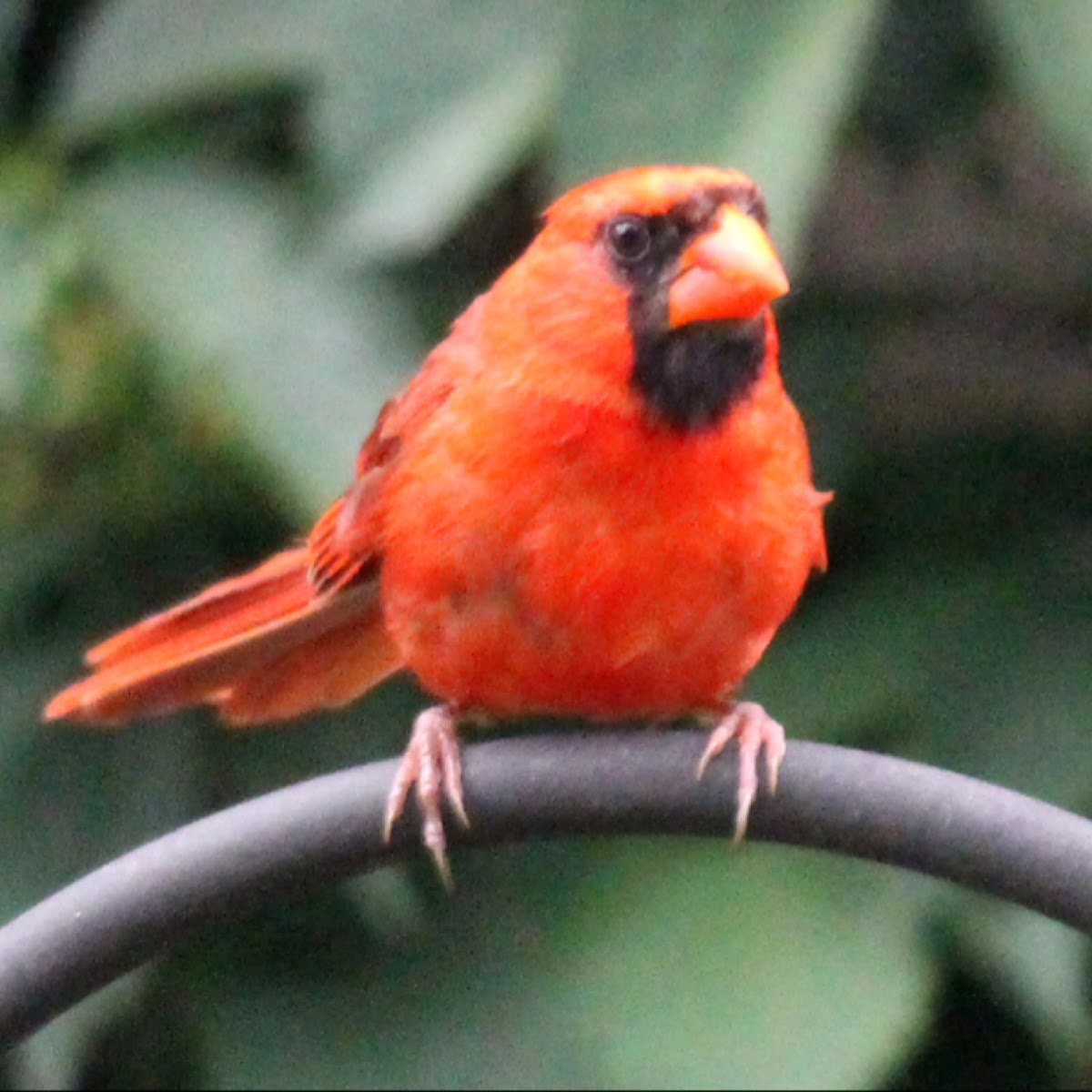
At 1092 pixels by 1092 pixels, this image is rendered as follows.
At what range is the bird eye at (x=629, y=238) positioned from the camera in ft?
5.32

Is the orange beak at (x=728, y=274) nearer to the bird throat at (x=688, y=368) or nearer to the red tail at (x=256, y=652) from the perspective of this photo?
the bird throat at (x=688, y=368)

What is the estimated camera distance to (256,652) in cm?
199

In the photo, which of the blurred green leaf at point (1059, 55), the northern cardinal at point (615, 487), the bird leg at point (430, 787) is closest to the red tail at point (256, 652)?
the northern cardinal at point (615, 487)

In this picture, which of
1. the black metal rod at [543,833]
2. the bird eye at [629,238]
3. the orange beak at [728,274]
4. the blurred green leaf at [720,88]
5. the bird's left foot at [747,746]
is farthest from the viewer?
the blurred green leaf at [720,88]

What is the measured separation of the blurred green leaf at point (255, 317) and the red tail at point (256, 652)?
0.18 m

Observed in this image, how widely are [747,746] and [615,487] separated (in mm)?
237

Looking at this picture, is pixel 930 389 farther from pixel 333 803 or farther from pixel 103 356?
pixel 333 803

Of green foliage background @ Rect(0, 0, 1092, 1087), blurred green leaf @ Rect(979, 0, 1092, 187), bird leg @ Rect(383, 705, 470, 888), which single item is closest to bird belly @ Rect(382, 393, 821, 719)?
bird leg @ Rect(383, 705, 470, 888)

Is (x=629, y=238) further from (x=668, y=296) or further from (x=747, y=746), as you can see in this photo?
(x=747, y=746)

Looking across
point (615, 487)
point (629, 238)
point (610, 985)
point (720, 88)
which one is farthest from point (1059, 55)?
point (610, 985)

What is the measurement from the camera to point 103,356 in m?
1.92

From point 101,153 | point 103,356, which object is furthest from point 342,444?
point 101,153

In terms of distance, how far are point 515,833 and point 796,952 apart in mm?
661

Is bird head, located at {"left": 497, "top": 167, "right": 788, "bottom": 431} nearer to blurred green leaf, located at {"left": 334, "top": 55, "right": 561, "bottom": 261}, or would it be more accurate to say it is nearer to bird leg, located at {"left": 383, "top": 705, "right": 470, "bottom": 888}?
blurred green leaf, located at {"left": 334, "top": 55, "right": 561, "bottom": 261}
